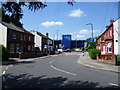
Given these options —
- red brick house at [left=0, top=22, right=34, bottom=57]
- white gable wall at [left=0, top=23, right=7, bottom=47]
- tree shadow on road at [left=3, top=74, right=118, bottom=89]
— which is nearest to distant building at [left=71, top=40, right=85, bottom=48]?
red brick house at [left=0, top=22, right=34, bottom=57]

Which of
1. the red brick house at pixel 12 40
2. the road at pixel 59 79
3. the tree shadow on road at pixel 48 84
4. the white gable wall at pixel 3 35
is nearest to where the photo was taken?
the tree shadow on road at pixel 48 84

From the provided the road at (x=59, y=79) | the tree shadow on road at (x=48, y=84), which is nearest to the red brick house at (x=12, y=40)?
the road at (x=59, y=79)

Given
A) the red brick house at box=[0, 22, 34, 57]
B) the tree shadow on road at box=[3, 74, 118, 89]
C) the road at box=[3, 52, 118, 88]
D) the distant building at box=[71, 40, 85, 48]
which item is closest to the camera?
the tree shadow on road at box=[3, 74, 118, 89]

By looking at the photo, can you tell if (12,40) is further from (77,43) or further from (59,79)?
(77,43)

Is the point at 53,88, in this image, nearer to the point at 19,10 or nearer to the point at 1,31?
the point at 19,10

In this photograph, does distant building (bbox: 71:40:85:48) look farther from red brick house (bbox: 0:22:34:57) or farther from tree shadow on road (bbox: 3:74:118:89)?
tree shadow on road (bbox: 3:74:118:89)

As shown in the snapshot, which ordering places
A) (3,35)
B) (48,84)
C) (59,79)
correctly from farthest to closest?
(3,35) → (59,79) → (48,84)

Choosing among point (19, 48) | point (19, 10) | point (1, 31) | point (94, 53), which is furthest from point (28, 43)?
point (19, 10)

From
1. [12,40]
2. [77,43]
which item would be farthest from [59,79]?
[77,43]

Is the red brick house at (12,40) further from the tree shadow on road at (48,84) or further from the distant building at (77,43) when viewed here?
the distant building at (77,43)

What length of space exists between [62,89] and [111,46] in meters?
21.0

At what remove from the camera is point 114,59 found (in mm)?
17797

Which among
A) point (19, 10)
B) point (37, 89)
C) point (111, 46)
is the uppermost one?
point (19, 10)

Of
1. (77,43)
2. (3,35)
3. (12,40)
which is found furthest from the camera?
(77,43)
